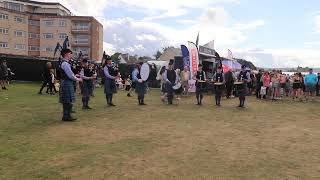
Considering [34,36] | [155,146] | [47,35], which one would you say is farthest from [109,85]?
[34,36]

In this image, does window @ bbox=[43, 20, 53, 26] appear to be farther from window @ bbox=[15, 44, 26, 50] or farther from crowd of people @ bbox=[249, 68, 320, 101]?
crowd of people @ bbox=[249, 68, 320, 101]

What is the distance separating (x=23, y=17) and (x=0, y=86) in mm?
54709

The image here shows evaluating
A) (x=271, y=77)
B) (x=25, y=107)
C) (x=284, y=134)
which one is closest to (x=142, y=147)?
(x=284, y=134)

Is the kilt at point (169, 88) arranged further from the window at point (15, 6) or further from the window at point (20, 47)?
the window at point (15, 6)

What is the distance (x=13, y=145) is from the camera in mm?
8938

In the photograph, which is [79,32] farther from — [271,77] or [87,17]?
[271,77]

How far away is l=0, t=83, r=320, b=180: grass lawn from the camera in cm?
713

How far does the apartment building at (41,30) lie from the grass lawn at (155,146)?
214 feet

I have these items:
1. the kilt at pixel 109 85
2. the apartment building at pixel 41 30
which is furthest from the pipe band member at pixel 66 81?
the apartment building at pixel 41 30

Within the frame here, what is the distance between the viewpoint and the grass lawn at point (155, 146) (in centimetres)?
713

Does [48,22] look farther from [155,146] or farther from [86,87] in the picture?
[155,146]

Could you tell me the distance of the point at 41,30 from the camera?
268ft

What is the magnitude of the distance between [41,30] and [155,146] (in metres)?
76.4

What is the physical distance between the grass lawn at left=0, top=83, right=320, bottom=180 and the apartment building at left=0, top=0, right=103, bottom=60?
6533 centimetres
